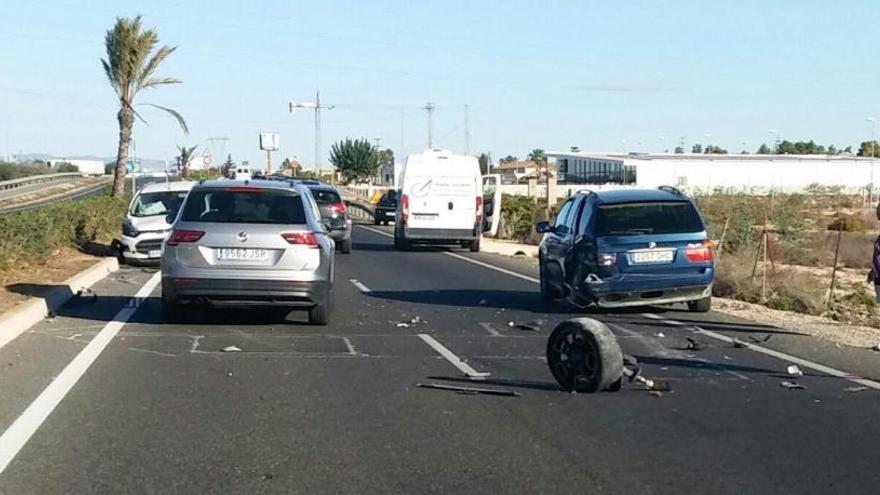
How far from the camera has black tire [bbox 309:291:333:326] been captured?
42.3 feet

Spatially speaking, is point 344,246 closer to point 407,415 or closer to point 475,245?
point 475,245

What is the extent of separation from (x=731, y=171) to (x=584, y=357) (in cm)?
8671

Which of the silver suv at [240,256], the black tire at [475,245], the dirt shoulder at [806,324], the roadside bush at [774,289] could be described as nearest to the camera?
the silver suv at [240,256]

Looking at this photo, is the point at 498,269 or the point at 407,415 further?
the point at 498,269

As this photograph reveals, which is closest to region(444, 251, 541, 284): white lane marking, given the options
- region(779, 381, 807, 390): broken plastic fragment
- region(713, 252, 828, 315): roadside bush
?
region(713, 252, 828, 315): roadside bush

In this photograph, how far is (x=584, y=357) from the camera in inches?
355

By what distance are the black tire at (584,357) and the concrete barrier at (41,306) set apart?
5811mm

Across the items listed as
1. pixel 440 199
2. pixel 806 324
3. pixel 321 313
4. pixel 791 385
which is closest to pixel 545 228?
pixel 806 324

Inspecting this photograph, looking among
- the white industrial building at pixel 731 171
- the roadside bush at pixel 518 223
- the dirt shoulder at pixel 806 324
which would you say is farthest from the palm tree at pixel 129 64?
the white industrial building at pixel 731 171

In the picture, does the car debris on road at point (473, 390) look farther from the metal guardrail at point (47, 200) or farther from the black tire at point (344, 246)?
the metal guardrail at point (47, 200)

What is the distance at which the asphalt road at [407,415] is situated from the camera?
6.44 meters

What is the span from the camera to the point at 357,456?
6.92 meters

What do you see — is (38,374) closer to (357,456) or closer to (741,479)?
(357,456)

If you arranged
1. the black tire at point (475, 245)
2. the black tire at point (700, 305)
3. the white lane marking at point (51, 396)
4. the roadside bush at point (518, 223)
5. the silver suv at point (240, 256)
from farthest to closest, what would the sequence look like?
the roadside bush at point (518, 223) < the black tire at point (475, 245) < the black tire at point (700, 305) < the silver suv at point (240, 256) < the white lane marking at point (51, 396)
